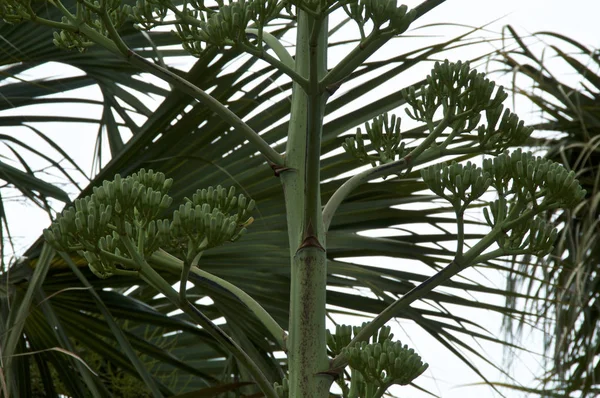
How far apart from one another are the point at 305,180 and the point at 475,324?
948 mm

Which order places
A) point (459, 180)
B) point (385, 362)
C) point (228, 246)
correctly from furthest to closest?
point (228, 246) → point (459, 180) → point (385, 362)

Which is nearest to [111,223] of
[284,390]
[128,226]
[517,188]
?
[128,226]

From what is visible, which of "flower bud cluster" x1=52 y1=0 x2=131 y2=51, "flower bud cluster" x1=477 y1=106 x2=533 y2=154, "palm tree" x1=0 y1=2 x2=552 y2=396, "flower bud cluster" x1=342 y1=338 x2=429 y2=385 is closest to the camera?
"flower bud cluster" x1=342 y1=338 x2=429 y2=385

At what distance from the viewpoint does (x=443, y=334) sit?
5.99ft

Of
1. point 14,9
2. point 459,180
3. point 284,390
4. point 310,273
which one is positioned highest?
point 14,9

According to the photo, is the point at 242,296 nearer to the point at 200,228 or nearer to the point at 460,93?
the point at 200,228

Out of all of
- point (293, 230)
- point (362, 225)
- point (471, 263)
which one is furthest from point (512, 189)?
point (362, 225)

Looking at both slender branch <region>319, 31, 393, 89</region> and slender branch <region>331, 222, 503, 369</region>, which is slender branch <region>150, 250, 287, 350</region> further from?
slender branch <region>319, 31, 393, 89</region>

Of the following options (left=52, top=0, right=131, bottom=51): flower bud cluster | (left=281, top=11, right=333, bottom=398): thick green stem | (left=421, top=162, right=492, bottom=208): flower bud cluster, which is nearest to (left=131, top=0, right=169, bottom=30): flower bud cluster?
(left=52, top=0, right=131, bottom=51): flower bud cluster

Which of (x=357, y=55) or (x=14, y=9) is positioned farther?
(x=14, y=9)

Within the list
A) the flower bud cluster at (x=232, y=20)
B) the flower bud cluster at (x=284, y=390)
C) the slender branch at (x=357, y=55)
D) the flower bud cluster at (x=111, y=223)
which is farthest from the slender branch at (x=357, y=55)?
the flower bud cluster at (x=284, y=390)

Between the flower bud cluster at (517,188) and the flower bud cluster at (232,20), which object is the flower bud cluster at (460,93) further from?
the flower bud cluster at (232,20)

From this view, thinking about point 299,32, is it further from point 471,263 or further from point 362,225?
point 362,225

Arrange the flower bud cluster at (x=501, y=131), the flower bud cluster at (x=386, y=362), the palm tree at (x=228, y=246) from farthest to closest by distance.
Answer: the palm tree at (x=228, y=246) < the flower bud cluster at (x=501, y=131) < the flower bud cluster at (x=386, y=362)
